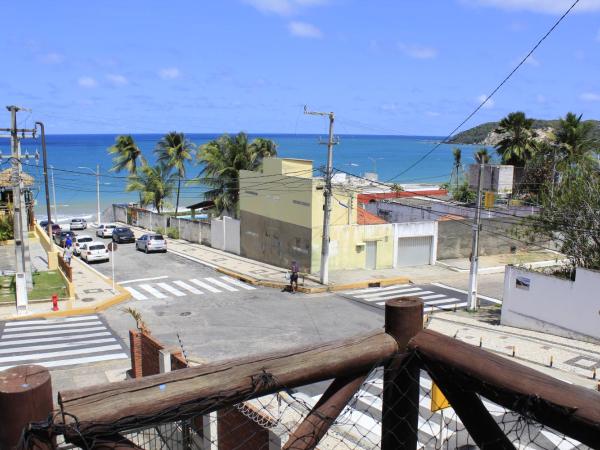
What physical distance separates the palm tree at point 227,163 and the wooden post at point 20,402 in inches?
1660

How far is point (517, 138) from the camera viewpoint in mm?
44469

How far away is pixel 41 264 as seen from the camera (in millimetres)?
35688

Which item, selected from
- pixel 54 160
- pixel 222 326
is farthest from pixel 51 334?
pixel 54 160

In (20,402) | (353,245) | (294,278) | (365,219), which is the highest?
(20,402)

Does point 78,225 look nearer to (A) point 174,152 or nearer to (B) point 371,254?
(A) point 174,152

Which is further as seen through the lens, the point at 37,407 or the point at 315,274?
the point at 315,274

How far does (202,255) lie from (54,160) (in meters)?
158

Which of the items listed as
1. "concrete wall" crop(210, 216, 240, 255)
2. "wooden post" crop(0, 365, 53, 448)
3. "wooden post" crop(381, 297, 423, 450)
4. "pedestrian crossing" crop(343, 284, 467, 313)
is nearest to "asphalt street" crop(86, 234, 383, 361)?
Result: "pedestrian crossing" crop(343, 284, 467, 313)

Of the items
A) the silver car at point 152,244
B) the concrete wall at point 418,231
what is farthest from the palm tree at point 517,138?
the silver car at point 152,244

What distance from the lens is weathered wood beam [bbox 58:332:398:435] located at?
1.99 m

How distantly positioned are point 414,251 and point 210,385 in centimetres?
3520

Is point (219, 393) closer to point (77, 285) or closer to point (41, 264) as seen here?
point (77, 285)

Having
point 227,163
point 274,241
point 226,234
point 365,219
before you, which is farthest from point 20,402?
point 227,163

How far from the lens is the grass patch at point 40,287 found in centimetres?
2650
